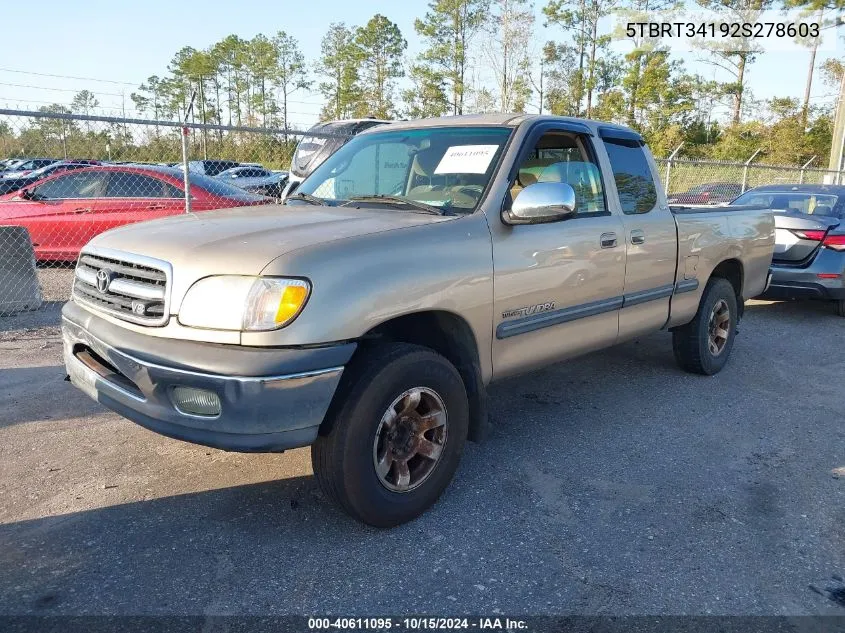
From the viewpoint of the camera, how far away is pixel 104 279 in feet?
9.91

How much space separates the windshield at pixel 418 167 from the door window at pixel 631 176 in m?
1.00

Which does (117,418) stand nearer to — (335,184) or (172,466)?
(172,466)

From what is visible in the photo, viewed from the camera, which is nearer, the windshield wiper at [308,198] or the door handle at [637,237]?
the windshield wiper at [308,198]

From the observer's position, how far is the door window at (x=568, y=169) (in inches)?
155

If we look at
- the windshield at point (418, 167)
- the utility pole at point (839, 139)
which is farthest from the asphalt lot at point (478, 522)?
the utility pole at point (839, 139)

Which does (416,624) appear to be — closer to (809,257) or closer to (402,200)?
(402,200)

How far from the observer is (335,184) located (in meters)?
4.07

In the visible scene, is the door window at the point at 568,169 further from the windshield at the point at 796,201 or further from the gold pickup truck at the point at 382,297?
the windshield at the point at 796,201

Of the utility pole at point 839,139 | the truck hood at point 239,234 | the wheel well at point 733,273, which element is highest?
the utility pole at point 839,139

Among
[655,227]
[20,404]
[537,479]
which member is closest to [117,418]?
[20,404]

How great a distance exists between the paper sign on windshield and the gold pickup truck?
12mm

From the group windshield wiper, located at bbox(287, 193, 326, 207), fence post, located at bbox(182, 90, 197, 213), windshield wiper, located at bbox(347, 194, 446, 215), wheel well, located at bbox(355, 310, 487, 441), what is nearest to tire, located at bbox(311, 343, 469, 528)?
wheel well, located at bbox(355, 310, 487, 441)

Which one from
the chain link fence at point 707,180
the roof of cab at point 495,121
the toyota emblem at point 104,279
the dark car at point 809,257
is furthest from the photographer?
the chain link fence at point 707,180

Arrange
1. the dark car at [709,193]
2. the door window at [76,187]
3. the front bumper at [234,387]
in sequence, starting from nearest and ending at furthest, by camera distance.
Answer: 1. the front bumper at [234,387]
2. the door window at [76,187]
3. the dark car at [709,193]
